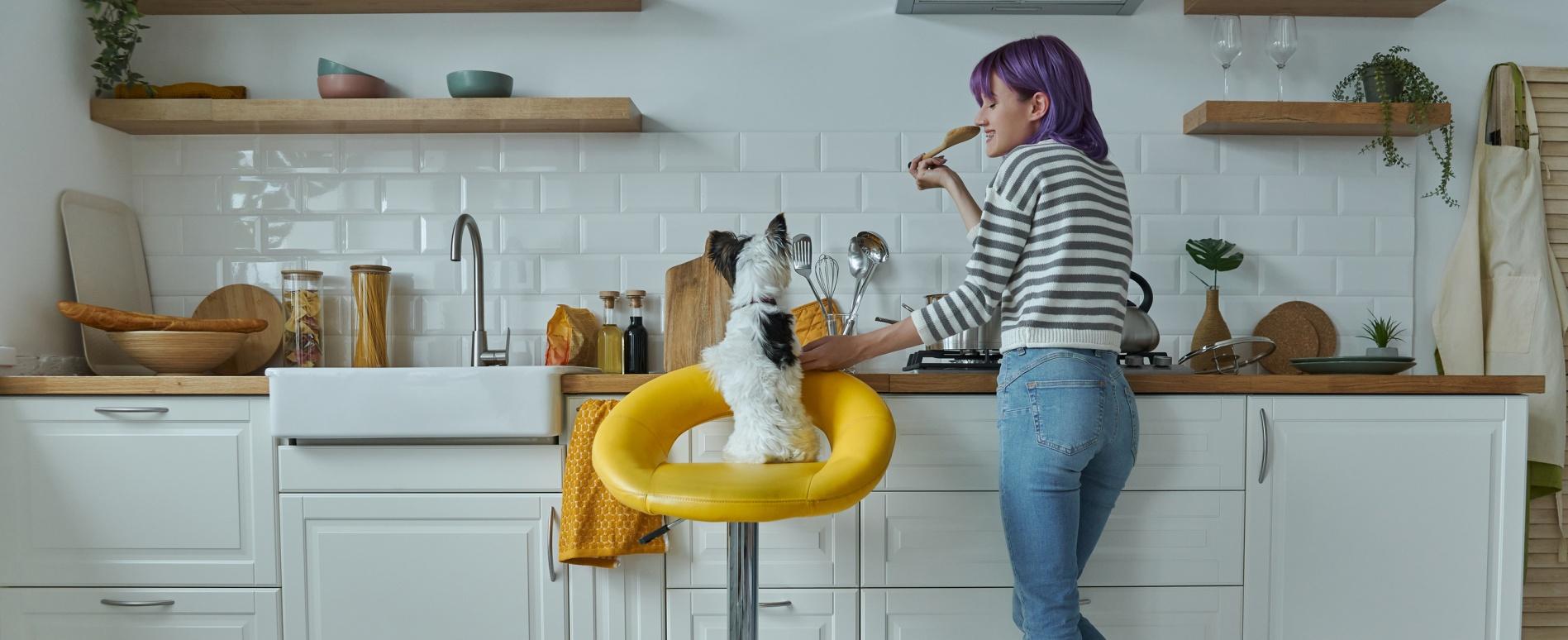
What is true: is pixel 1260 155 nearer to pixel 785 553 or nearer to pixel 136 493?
pixel 785 553

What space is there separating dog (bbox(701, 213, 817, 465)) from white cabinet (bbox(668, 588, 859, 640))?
0.44 metres

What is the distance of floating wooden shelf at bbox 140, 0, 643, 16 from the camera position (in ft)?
8.20

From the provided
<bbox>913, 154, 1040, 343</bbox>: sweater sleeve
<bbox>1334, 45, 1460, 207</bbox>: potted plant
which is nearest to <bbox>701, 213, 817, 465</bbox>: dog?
<bbox>913, 154, 1040, 343</bbox>: sweater sleeve

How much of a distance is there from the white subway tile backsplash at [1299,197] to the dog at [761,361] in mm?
1534

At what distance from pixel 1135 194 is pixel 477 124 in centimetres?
169

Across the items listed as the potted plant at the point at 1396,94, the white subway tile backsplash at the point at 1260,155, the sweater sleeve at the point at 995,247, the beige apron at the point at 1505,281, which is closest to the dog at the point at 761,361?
the sweater sleeve at the point at 995,247

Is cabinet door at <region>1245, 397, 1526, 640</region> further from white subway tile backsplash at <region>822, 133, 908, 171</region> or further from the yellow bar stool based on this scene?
white subway tile backsplash at <region>822, 133, 908, 171</region>

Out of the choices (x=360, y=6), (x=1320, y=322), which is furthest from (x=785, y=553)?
(x=360, y=6)

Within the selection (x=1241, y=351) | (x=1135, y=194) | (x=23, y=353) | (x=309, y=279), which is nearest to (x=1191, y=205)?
(x=1135, y=194)

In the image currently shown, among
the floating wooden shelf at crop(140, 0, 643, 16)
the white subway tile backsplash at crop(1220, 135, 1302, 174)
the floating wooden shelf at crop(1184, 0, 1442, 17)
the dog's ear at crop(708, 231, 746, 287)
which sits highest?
the floating wooden shelf at crop(140, 0, 643, 16)

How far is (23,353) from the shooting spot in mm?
2213

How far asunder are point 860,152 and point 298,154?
147 cm

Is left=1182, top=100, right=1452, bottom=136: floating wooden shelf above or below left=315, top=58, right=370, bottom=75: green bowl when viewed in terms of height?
below

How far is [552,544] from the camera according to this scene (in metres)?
1.95
